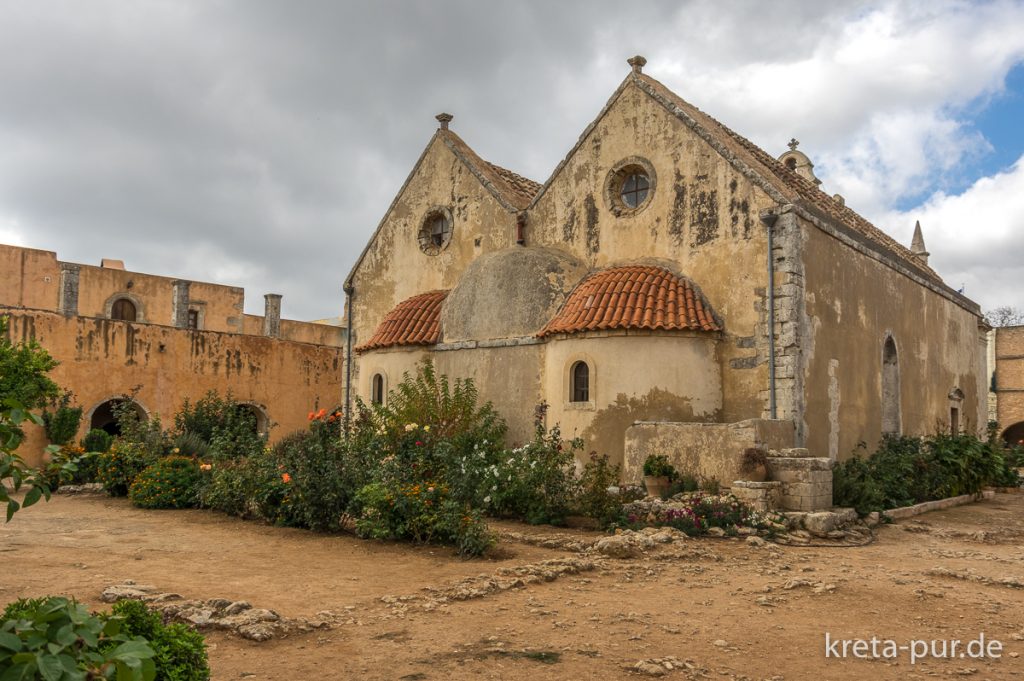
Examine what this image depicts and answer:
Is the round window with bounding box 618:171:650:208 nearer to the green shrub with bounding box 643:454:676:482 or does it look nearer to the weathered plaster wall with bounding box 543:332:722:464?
the weathered plaster wall with bounding box 543:332:722:464

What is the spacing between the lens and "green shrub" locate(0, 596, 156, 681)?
88.2 inches

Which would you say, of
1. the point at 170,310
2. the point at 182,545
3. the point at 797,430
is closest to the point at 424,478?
the point at 182,545

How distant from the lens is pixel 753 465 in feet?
37.0

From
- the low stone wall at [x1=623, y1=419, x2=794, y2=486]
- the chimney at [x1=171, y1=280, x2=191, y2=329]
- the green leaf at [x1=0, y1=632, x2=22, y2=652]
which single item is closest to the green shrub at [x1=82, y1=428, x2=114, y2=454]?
the chimney at [x1=171, y1=280, x2=191, y2=329]

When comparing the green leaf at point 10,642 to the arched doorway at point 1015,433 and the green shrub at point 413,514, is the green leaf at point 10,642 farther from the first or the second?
the arched doorway at point 1015,433

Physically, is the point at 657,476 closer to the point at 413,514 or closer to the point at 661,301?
the point at 661,301

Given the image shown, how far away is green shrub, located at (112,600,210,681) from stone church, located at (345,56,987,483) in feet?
29.6

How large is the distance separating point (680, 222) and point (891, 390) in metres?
6.23

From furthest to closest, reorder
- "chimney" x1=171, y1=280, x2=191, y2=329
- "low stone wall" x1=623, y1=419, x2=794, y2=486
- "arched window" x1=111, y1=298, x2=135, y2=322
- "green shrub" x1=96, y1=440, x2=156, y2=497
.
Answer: "arched window" x1=111, y1=298, x2=135, y2=322
"chimney" x1=171, y1=280, x2=191, y2=329
"green shrub" x1=96, y1=440, x2=156, y2=497
"low stone wall" x1=623, y1=419, x2=794, y2=486

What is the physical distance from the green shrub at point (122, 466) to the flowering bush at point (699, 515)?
28.7ft

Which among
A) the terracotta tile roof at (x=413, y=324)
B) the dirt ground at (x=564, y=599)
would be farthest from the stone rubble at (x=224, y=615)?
the terracotta tile roof at (x=413, y=324)

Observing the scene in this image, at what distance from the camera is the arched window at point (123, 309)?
3044 cm

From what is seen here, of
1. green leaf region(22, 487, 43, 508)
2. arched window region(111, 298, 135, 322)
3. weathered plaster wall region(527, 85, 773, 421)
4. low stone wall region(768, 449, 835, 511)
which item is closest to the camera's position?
green leaf region(22, 487, 43, 508)

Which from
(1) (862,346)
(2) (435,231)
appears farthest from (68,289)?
(1) (862,346)
